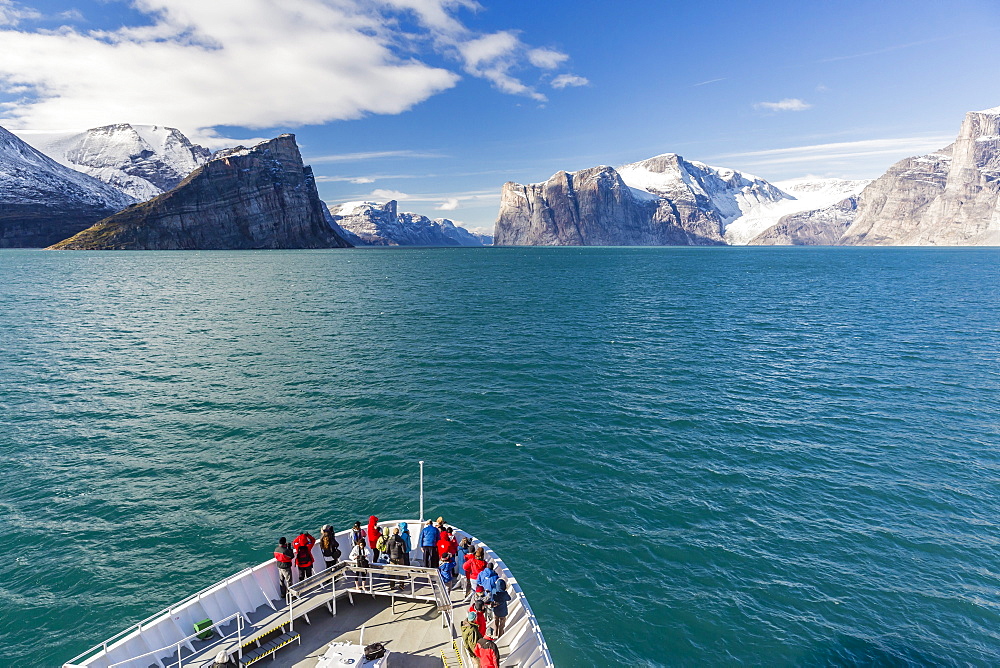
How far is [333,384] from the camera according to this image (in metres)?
49.9

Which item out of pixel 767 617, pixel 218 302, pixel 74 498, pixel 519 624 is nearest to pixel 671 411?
pixel 767 617

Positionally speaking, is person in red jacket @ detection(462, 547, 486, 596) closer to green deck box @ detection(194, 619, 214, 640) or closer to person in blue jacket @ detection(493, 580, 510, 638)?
person in blue jacket @ detection(493, 580, 510, 638)

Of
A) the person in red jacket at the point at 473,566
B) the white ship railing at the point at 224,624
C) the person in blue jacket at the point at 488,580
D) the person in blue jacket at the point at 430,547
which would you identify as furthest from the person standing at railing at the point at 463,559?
the person in blue jacket at the point at 488,580

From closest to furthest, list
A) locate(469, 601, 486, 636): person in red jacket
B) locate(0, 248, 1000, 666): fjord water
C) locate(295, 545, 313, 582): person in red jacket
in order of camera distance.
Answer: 1. locate(469, 601, 486, 636): person in red jacket
2. locate(295, 545, 313, 582): person in red jacket
3. locate(0, 248, 1000, 666): fjord water

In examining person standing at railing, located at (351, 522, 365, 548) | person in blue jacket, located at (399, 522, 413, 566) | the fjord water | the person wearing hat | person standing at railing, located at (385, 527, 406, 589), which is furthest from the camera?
the fjord water

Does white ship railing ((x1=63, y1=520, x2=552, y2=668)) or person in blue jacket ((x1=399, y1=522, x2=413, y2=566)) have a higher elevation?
person in blue jacket ((x1=399, y1=522, x2=413, y2=566))

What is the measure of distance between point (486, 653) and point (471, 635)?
0.84 metres

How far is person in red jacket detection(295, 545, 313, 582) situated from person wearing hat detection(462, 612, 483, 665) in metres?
7.34

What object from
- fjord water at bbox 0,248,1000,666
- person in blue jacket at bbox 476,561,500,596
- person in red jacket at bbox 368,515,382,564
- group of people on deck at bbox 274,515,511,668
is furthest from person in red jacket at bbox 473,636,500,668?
person in red jacket at bbox 368,515,382,564

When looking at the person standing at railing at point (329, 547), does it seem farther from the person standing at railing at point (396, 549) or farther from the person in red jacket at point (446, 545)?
the person in red jacket at point (446, 545)

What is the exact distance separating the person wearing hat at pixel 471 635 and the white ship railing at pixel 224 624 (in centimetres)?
54

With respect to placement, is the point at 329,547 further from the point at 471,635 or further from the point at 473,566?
the point at 471,635

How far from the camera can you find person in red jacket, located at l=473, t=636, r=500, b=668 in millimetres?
14555

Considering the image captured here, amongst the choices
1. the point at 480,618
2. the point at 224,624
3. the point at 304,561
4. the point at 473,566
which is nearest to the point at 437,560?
the point at 473,566
